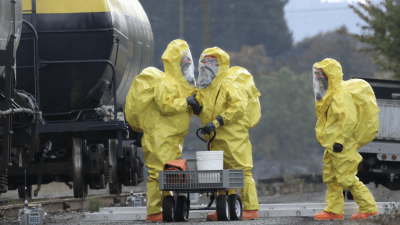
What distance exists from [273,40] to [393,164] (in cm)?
4941

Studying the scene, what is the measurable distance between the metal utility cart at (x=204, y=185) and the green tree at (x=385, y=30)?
1162cm

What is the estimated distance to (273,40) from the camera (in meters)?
61.5

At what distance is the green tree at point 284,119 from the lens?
48.6 meters

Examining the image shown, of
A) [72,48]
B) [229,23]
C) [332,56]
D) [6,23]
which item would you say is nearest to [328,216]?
[72,48]

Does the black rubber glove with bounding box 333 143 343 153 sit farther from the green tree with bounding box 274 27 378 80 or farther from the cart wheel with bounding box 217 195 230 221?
the green tree with bounding box 274 27 378 80

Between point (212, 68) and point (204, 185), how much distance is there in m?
1.50

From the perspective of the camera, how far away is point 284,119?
48438mm

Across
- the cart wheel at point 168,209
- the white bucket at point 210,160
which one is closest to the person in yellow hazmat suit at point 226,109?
the white bucket at point 210,160

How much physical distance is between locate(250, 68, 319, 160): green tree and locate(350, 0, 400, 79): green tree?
28.2m

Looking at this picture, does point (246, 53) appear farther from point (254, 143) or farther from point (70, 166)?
point (70, 166)

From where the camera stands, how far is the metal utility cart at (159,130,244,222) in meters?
7.78

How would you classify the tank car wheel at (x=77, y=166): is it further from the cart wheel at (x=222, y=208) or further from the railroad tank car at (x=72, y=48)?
the cart wheel at (x=222, y=208)

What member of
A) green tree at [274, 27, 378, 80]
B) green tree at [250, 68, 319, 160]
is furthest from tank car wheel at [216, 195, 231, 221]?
green tree at [274, 27, 378, 80]

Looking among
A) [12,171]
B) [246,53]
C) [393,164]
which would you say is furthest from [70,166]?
[246,53]
